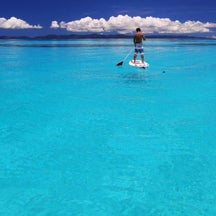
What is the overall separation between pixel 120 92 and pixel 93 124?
14.7 feet

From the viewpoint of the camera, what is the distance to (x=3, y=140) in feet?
23.8

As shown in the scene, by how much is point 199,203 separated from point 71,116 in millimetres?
5323

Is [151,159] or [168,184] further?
[151,159]

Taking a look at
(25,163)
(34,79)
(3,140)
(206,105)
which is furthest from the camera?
(34,79)

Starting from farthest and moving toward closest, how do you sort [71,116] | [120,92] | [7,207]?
[120,92], [71,116], [7,207]

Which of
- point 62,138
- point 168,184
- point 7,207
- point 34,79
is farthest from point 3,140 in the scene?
point 34,79

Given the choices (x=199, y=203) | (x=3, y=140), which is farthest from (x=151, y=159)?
(x=3, y=140)

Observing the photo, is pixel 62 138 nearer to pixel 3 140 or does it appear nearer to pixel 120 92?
pixel 3 140

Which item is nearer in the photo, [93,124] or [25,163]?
[25,163]

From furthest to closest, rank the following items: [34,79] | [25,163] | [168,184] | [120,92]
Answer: [34,79] → [120,92] → [25,163] → [168,184]

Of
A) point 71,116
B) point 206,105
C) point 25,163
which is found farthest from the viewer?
point 206,105

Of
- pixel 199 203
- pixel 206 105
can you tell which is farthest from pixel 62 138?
pixel 206 105

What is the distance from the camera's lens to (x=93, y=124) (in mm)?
8391

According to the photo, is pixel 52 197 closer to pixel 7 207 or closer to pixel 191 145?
pixel 7 207
